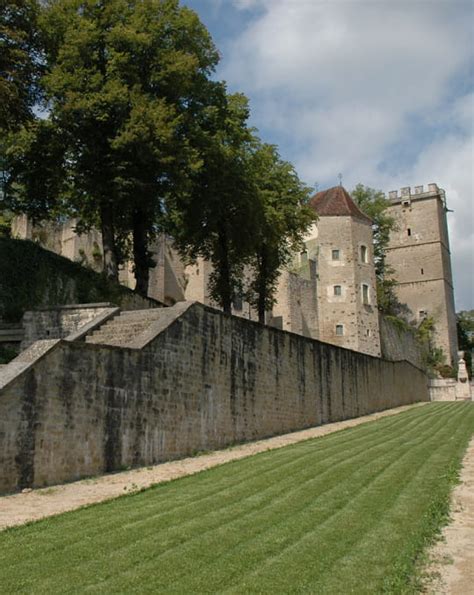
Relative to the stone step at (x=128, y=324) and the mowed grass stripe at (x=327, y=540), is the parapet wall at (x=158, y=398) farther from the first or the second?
the mowed grass stripe at (x=327, y=540)

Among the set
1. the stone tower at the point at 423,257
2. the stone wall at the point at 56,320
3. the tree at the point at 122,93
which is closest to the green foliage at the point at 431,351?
the stone tower at the point at 423,257

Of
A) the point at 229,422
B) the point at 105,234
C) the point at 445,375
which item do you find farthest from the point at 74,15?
the point at 445,375

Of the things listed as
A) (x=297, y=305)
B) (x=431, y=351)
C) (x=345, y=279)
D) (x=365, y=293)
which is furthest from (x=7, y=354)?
(x=431, y=351)

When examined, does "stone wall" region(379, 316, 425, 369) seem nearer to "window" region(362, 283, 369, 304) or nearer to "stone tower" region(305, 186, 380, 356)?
"stone tower" region(305, 186, 380, 356)

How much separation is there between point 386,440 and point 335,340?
91.2 feet

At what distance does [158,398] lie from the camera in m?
12.3

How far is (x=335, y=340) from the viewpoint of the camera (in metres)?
42.6

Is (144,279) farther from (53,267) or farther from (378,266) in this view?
(378,266)

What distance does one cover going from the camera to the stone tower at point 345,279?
42625 millimetres

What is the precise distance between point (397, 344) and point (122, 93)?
36770 mm

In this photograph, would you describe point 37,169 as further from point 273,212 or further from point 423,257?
point 423,257

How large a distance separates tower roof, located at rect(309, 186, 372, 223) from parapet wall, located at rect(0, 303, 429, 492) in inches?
925

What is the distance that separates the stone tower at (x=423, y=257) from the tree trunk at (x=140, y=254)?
48.2m

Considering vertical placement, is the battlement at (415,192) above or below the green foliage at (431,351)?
above
